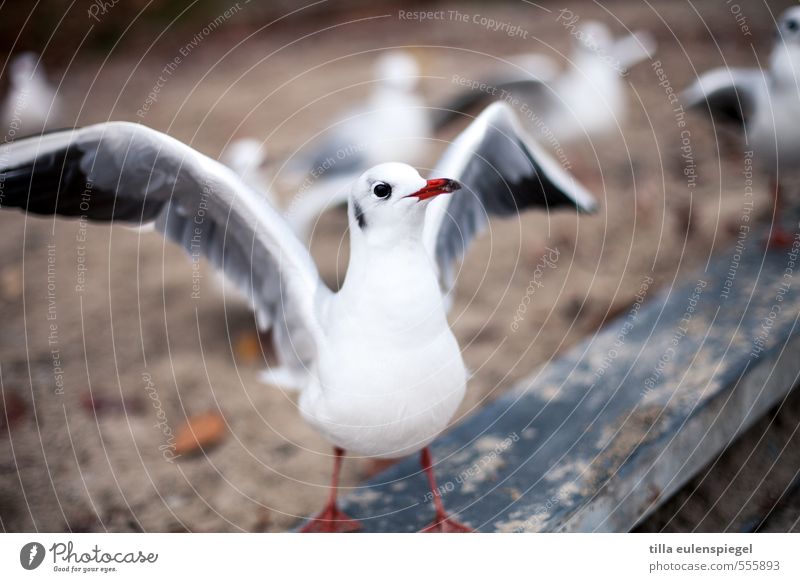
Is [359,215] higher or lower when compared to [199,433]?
higher

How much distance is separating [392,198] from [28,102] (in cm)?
298

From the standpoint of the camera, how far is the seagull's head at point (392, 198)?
94 centimetres

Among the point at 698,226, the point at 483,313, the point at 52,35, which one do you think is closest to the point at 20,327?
the point at 483,313

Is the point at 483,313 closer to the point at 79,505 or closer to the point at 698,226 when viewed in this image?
the point at 698,226

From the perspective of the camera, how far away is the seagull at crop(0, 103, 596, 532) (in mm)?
1012

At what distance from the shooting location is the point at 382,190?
96cm
